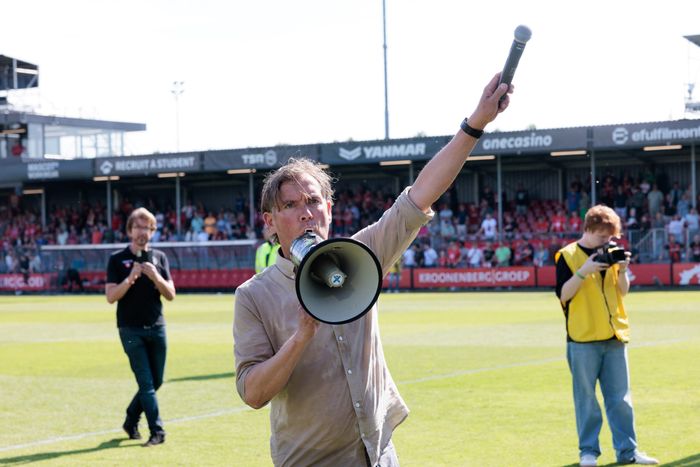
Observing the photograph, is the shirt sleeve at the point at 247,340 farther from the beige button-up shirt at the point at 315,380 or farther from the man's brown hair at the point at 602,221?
the man's brown hair at the point at 602,221

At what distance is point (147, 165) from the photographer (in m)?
54.2

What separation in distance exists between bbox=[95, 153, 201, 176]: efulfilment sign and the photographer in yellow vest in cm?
4459

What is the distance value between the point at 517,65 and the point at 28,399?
36.6 feet

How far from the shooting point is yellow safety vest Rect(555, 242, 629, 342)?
8.95 meters

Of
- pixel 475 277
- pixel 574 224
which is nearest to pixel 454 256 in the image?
pixel 475 277

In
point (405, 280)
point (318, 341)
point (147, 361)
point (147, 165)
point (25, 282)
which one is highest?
point (147, 165)

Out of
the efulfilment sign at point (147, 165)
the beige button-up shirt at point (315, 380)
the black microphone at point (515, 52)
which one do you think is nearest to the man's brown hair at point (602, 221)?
the beige button-up shirt at point (315, 380)

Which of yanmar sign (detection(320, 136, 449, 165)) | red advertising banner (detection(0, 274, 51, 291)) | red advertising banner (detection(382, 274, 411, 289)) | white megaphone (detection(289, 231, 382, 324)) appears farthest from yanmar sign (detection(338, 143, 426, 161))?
white megaphone (detection(289, 231, 382, 324))

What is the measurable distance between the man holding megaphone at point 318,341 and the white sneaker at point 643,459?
16.6 ft

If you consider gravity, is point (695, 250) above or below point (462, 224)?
below

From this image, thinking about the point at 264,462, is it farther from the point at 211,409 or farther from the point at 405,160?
the point at 405,160

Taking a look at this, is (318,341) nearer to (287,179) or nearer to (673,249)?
(287,179)

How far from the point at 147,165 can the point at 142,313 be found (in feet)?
146

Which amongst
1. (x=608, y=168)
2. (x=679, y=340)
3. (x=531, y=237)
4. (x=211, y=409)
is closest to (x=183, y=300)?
(x=531, y=237)
